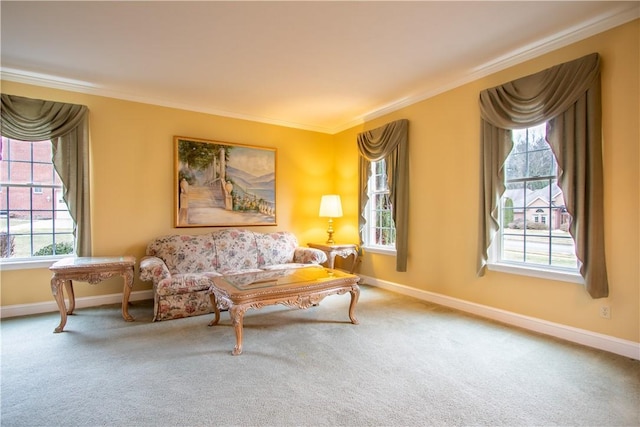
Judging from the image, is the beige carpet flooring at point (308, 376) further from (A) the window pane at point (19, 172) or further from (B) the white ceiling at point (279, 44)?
(B) the white ceiling at point (279, 44)

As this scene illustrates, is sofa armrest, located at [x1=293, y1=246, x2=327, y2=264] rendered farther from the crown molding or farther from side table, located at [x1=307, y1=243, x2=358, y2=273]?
the crown molding

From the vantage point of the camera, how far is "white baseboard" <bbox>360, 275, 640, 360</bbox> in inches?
99.2

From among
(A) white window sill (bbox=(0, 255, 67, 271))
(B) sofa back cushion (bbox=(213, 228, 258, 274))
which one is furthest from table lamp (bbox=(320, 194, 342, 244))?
(A) white window sill (bbox=(0, 255, 67, 271))

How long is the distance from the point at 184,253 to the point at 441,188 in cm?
331

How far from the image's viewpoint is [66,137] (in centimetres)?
371

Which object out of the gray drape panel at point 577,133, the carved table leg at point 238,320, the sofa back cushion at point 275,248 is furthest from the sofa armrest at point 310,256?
the gray drape panel at point 577,133

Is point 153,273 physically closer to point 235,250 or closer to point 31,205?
point 235,250

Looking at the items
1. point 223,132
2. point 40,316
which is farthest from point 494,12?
point 40,316

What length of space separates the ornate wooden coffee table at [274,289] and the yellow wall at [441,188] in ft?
4.70

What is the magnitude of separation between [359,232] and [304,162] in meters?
1.53

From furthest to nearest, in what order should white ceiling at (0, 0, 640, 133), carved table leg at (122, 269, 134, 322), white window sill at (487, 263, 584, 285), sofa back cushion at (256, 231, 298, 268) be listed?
sofa back cushion at (256, 231, 298, 268), carved table leg at (122, 269, 134, 322), white window sill at (487, 263, 584, 285), white ceiling at (0, 0, 640, 133)

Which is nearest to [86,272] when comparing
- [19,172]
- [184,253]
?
[184,253]

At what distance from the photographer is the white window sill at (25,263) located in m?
3.50

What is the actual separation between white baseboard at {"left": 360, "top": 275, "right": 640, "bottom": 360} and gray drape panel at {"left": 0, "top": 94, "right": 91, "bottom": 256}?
4.15m
